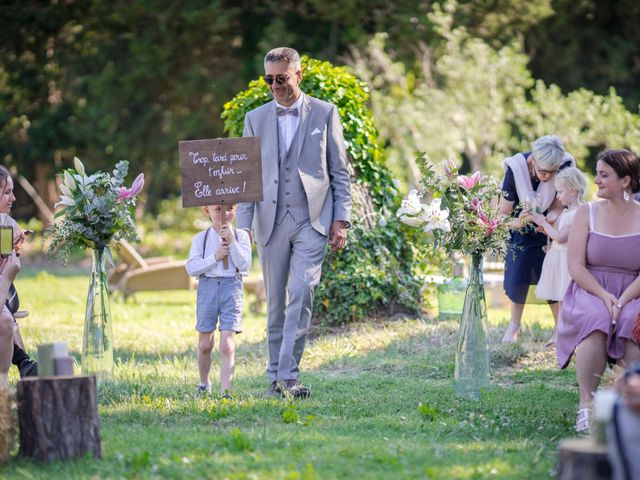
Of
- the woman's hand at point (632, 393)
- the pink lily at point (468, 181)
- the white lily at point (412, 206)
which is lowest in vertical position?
the woman's hand at point (632, 393)

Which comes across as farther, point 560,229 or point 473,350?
point 560,229

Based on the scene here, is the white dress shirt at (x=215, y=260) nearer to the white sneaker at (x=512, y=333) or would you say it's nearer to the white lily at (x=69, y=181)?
the white lily at (x=69, y=181)

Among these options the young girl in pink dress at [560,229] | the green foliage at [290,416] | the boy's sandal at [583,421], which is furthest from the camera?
the young girl in pink dress at [560,229]

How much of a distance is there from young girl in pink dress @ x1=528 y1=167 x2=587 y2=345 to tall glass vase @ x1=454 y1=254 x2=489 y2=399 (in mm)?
1045

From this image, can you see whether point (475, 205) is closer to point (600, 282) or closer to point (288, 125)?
point (600, 282)

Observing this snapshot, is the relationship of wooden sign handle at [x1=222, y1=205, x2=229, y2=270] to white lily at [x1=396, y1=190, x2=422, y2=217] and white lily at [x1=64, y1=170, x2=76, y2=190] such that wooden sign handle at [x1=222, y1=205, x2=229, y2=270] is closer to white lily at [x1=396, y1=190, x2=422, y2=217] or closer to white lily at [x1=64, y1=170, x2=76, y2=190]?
white lily at [x1=64, y1=170, x2=76, y2=190]

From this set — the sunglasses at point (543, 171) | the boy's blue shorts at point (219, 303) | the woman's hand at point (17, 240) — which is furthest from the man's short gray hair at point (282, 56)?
the sunglasses at point (543, 171)

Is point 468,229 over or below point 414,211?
below

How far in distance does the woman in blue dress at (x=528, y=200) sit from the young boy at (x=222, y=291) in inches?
91.1

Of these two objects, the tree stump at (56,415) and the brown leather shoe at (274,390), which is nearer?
the tree stump at (56,415)

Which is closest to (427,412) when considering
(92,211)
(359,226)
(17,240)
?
(92,211)

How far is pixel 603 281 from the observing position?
6.01m

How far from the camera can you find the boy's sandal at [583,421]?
5.64m

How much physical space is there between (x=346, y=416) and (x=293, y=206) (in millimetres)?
1560
